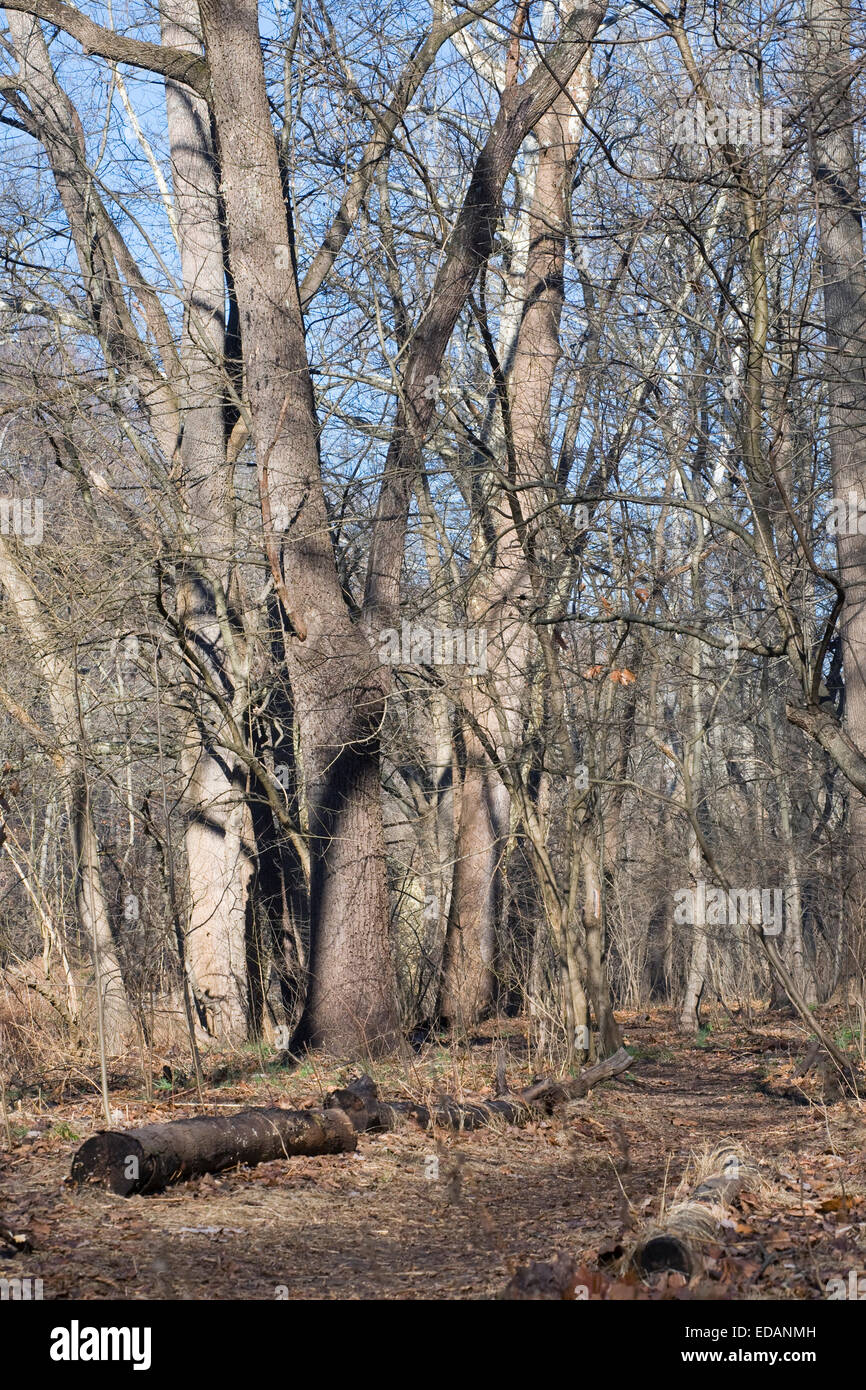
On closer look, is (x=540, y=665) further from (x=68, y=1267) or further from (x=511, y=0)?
(x=68, y=1267)

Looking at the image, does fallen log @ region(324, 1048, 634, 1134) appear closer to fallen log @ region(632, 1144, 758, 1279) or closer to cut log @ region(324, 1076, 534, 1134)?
cut log @ region(324, 1076, 534, 1134)

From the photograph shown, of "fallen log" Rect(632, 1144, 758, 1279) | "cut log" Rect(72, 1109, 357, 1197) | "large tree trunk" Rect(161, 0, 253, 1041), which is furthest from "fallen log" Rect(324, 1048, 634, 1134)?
"large tree trunk" Rect(161, 0, 253, 1041)

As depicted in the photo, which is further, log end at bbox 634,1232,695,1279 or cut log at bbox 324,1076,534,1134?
cut log at bbox 324,1076,534,1134

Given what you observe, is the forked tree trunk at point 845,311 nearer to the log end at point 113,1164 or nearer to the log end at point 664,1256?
the log end at point 664,1256

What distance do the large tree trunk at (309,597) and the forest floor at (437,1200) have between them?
794 mm

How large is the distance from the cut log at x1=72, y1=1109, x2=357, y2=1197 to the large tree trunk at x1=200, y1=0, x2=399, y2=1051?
2463 millimetres

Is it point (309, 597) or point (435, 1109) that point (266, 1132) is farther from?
point (309, 597)

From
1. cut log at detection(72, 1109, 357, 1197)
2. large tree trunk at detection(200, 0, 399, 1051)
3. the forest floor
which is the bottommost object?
the forest floor

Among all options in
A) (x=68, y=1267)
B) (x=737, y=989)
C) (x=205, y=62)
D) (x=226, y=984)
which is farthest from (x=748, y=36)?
(x=737, y=989)

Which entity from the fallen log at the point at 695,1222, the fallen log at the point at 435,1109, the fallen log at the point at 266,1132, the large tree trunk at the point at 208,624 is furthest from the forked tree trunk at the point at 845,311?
the large tree trunk at the point at 208,624

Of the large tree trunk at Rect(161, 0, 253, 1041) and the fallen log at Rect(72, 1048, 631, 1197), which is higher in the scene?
the large tree trunk at Rect(161, 0, 253, 1041)

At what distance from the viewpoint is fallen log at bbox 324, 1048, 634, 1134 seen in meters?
6.91

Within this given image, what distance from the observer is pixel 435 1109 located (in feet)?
23.2

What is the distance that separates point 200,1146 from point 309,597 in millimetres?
4728
